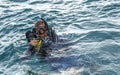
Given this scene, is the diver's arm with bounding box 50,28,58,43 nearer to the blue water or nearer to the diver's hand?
the blue water

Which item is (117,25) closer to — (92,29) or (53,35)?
(92,29)

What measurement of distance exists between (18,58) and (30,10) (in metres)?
5.06

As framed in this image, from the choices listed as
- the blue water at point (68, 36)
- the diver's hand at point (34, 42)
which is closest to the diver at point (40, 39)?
the diver's hand at point (34, 42)

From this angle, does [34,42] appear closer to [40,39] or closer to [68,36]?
[40,39]

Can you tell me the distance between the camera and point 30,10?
563 inches

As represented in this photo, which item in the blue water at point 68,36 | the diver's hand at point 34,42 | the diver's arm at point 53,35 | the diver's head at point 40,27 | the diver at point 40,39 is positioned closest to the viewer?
the blue water at point 68,36

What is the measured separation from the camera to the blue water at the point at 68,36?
883cm

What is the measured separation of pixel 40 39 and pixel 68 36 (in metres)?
2.28

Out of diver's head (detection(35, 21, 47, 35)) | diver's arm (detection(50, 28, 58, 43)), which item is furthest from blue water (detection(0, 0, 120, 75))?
diver's head (detection(35, 21, 47, 35))

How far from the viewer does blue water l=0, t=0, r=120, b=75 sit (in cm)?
883

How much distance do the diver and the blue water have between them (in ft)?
0.74

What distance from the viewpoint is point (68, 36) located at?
11227mm

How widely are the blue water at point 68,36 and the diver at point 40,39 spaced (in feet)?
0.74

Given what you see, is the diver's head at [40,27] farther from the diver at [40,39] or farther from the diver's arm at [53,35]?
the diver's arm at [53,35]
